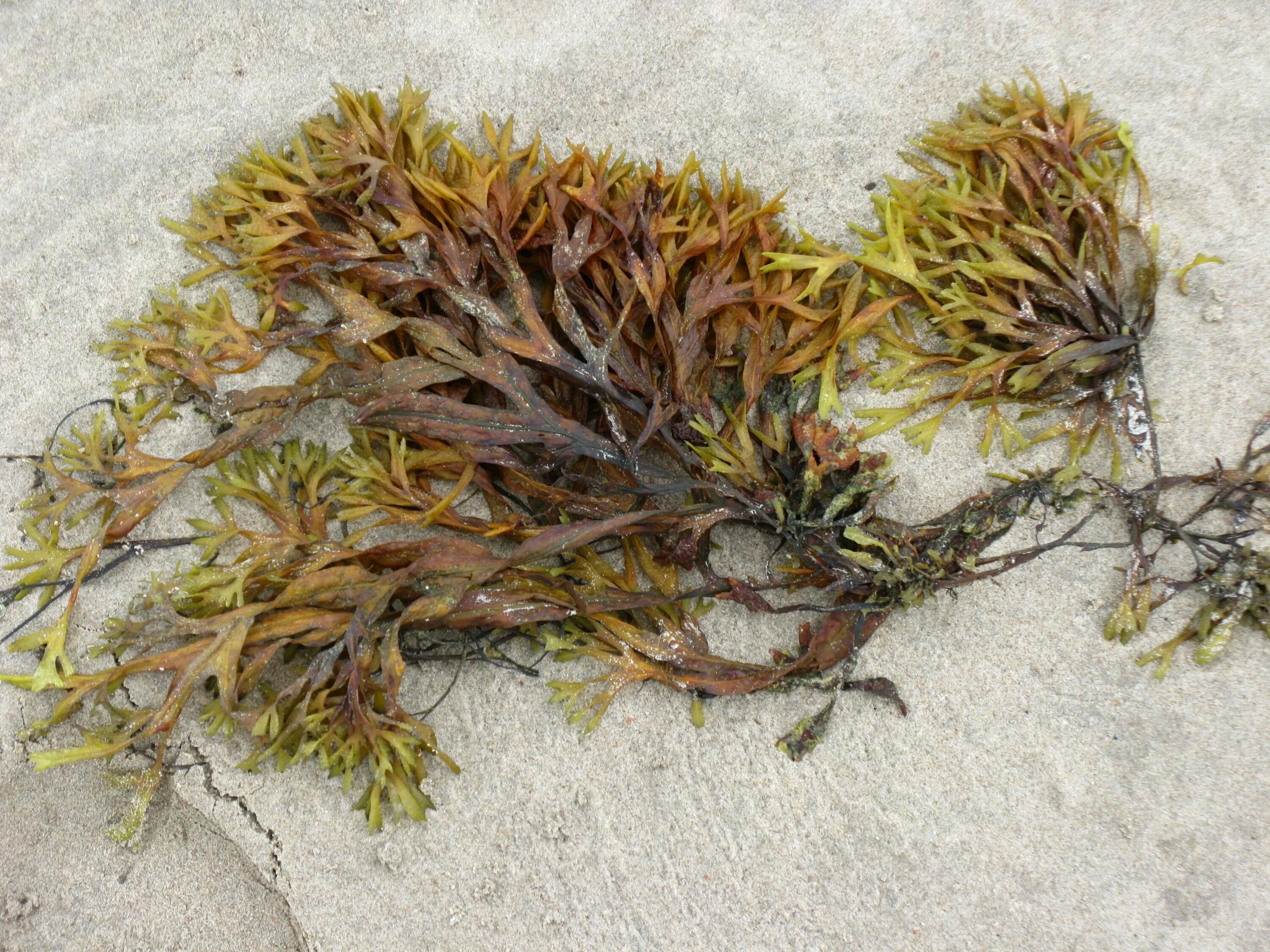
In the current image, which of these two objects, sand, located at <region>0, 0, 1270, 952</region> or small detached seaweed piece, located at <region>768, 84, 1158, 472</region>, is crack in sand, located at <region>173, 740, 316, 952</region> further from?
small detached seaweed piece, located at <region>768, 84, 1158, 472</region>

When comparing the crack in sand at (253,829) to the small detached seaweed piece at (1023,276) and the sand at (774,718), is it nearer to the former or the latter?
the sand at (774,718)

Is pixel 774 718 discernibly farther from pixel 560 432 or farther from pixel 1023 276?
pixel 1023 276

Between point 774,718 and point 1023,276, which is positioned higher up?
point 1023,276

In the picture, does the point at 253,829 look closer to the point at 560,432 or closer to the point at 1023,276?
the point at 560,432

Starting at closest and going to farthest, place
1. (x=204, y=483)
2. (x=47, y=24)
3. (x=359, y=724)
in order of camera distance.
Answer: (x=359, y=724), (x=204, y=483), (x=47, y=24)

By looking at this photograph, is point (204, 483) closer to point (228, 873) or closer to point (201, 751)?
point (201, 751)

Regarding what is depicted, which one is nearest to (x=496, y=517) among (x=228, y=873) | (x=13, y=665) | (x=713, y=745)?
(x=713, y=745)

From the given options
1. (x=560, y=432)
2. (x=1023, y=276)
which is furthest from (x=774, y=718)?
(x=1023, y=276)

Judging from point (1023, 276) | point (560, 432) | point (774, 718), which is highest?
point (1023, 276)
